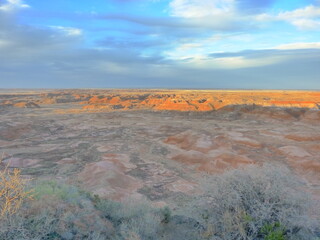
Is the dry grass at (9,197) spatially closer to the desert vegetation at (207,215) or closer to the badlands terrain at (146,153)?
the desert vegetation at (207,215)

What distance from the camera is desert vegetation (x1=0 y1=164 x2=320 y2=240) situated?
495cm

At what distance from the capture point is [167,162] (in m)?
18.5

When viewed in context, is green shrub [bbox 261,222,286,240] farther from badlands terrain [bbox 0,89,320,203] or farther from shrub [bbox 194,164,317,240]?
badlands terrain [bbox 0,89,320,203]

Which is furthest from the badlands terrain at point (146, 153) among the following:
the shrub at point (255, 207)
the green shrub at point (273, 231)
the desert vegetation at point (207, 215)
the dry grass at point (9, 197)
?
the green shrub at point (273, 231)

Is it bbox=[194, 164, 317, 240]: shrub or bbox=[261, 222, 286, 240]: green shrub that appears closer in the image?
bbox=[261, 222, 286, 240]: green shrub

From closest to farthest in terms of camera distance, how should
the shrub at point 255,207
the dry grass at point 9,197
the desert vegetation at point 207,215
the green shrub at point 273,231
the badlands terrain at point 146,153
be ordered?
1. the dry grass at point 9,197
2. the desert vegetation at point 207,215
3. the green shrub at point 273,231
4. the shrub at point 255,207
5. the badlands terrain at point 146,153

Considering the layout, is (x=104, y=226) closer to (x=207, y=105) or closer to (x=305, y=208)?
(x=305, y=208)

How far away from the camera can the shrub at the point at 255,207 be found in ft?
18.0

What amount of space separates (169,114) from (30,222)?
39958 millimetres

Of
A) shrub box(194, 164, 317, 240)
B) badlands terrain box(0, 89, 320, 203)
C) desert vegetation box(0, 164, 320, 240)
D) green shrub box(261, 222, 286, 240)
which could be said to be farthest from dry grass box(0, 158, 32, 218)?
green shrub box(261, 222, 286, 240)

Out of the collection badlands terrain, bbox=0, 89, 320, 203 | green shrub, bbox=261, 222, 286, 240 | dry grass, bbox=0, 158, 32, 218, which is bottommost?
badlands terrain, bbox=0, 89, 320, 203

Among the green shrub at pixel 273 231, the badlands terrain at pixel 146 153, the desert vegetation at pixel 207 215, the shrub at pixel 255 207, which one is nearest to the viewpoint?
the desert vegetation at pixel 207 215

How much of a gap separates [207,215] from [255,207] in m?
1.15

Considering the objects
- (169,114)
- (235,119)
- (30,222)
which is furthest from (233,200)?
(169,114)
